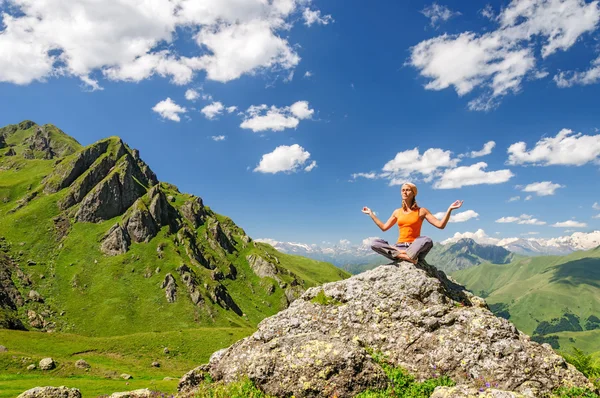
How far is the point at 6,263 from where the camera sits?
552 feet

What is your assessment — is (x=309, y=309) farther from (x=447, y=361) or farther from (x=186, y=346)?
(x=186, y=346)

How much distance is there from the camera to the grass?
6108 centimetres

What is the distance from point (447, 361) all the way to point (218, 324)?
18508 centimetres

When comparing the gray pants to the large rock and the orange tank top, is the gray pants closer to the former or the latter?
the orange tank top

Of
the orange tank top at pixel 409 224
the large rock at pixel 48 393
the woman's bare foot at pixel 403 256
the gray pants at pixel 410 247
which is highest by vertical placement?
the orange tank top at pixel 409 224

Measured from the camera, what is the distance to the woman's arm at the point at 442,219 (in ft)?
50.3

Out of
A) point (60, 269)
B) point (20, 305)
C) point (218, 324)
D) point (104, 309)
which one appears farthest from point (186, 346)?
point (60, 269)

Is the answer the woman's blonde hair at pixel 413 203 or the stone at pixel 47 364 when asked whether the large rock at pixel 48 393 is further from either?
the stone at pixel 47 364

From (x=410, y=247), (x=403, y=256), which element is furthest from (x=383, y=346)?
(x=410, y=247)

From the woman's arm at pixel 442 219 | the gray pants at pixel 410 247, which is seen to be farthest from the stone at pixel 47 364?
the woman's arm at pixel 442 219

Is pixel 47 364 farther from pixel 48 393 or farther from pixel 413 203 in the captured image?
pixel 413 203

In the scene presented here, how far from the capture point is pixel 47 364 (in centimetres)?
7469

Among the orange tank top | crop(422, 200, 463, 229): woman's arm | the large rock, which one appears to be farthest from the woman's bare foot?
the large rock

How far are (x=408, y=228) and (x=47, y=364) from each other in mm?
93180
